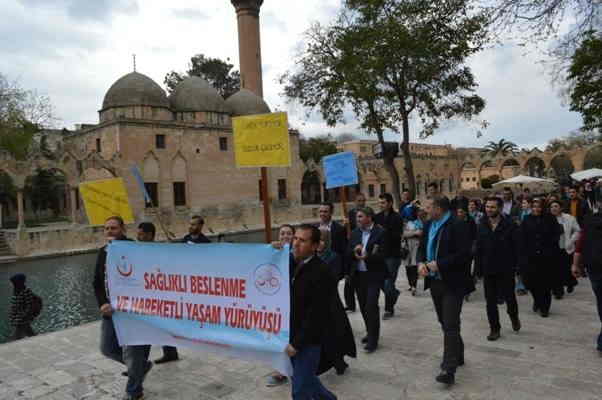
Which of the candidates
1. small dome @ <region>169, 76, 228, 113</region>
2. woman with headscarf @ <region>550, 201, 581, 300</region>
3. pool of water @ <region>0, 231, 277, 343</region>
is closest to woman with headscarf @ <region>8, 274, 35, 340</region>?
pool of water @ <region>0, 231, 277, 343</region>

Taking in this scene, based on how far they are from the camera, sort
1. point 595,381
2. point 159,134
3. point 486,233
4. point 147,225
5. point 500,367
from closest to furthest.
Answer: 1. point 595,381
2. point 500,367
3. point 147,225
4. point 486,233
5. point 159,134

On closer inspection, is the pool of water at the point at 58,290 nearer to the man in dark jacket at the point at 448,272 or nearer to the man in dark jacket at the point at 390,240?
the man in dark jacket at the point at 390,240

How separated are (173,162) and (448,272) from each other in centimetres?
2785

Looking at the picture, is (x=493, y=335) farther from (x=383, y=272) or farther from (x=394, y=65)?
(x=394, y=65)

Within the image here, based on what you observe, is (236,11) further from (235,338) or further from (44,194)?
(235,338)

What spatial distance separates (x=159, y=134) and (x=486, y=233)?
27.0 meters

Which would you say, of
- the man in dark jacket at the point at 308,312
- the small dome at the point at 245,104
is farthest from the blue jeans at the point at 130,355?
the small dome at the point at 245,104

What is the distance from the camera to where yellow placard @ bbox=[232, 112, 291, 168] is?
568 cm

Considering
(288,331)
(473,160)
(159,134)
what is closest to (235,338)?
(288,331)

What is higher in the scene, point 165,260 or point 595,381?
point 165,260

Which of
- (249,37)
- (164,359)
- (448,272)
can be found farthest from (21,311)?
(249,37)

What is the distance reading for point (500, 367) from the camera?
452 cm

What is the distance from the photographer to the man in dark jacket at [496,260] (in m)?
5.26

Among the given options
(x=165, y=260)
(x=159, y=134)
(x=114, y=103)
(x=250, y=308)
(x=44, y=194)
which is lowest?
(x=250, y=308)
